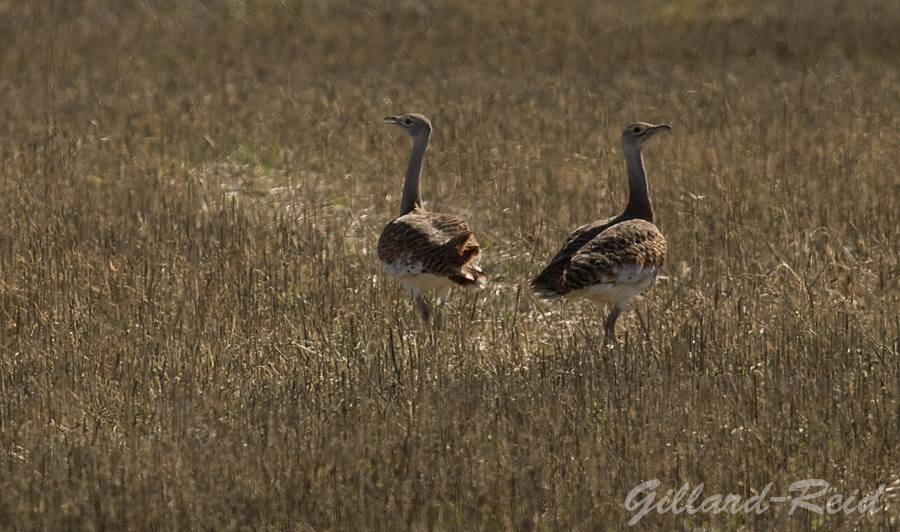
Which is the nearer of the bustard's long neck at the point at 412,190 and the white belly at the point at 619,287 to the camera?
the white belly at the point at 619,287

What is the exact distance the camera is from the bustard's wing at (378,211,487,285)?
6449mm

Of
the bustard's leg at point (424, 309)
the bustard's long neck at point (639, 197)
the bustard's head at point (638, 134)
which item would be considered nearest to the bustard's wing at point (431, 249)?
the bustard's leg at point (424, 309)

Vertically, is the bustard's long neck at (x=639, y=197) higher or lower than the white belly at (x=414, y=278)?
higher

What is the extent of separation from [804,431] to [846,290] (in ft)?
8.26

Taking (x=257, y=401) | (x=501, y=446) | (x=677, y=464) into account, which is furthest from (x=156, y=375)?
(x=677, y=464)

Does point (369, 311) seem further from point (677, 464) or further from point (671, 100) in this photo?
point (671, 100)

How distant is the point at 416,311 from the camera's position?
7.24m

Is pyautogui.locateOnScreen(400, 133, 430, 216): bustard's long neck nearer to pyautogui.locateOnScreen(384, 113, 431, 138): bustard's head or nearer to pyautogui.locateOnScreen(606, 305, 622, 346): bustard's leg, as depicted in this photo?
pyautogui.locateOnScreen(384, 113, 431, 138): bustard's head

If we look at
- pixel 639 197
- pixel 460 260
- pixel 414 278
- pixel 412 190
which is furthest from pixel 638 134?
pixel 414 278

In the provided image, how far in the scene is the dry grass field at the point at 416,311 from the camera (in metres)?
4.42

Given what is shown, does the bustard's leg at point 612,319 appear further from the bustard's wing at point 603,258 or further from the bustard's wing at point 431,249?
the bustard's wing at point 431,249

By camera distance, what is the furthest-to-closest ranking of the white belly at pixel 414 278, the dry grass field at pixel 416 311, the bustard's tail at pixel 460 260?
1. the white belly at pixel 414 278
2. the bustard's tail at pixel 460 260
3. the dry grass field at pixel 416 311

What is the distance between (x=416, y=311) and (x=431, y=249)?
786 millimetres

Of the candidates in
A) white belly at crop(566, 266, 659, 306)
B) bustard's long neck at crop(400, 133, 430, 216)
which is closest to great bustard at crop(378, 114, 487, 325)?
bustard's long neck at crop(400, 133, 430, 216)
